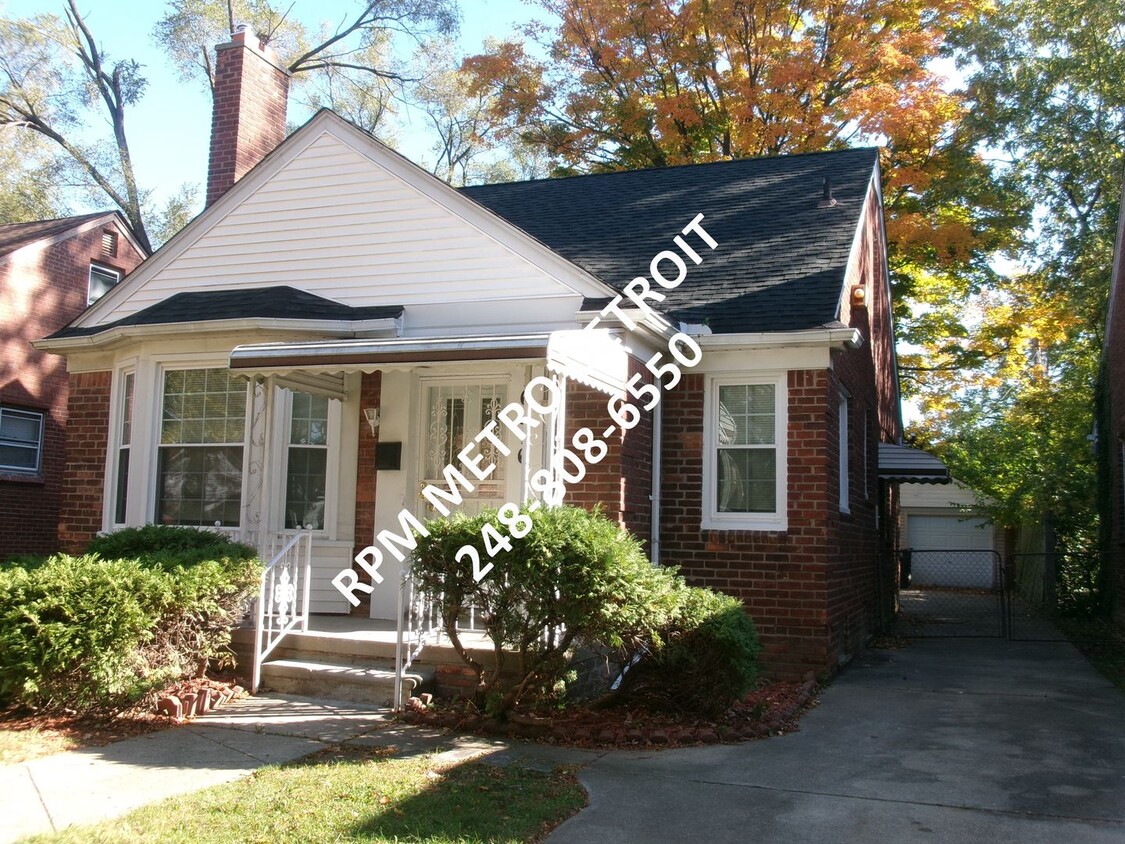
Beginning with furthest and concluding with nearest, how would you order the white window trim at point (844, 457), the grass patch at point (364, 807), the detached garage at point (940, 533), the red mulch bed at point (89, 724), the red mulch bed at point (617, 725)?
1. the detached garage at point (940, 533)
2. the white window trim at point (844, 457)
3. the red mulch bed at point (617, 725)
4. the red mulch bed at point (89, 724)
5. the grass patch at point (364, 807)

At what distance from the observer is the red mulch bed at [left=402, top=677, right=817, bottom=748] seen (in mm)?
6664

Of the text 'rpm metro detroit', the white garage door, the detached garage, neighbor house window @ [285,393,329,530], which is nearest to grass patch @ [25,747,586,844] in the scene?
the text 'rpm metro detroit'

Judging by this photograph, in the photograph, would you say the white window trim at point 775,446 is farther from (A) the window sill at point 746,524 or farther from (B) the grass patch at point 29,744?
(B) the grass patch at point 29,744

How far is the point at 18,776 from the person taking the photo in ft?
18.3

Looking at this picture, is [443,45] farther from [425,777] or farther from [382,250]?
[425,777]

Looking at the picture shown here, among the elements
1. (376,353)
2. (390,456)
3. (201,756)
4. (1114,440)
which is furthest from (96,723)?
(1114,440)

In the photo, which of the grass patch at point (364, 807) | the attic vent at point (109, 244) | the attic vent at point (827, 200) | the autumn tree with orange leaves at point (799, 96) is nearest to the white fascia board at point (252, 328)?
the grass patch at point (364, 807)

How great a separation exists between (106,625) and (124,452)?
4166 millimetres

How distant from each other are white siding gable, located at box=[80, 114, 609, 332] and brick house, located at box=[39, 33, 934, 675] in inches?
0.9

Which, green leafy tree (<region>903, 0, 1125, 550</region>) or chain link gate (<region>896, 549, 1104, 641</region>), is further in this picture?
green leafy tree (<region>903, 0, 1125, 550</region>)

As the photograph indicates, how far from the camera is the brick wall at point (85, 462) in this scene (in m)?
10.7

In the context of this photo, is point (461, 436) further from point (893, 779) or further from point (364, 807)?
point (893, 779)

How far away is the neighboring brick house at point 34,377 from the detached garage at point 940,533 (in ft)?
72.5

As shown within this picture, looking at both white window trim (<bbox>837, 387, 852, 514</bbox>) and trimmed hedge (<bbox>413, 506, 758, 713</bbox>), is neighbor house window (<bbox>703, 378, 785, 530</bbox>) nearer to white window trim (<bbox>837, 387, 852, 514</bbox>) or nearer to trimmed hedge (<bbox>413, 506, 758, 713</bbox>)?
white window trim (<bbox>837, 387, 852, 514</bbox>)
